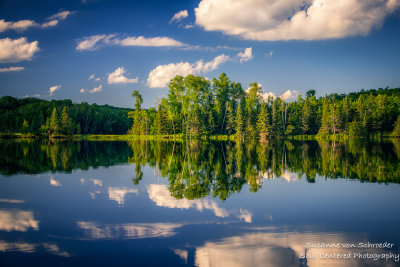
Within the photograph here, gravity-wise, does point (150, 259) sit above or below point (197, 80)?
below

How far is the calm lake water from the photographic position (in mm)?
6527

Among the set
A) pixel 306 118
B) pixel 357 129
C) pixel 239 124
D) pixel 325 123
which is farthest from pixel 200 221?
pixel 306 118

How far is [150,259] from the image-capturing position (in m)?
6.33

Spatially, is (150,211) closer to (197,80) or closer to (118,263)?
(118,263)

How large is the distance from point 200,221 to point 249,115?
6841cm

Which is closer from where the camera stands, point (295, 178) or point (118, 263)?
point (118, 263)

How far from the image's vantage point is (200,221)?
8609 millimetres

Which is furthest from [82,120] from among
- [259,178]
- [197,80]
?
[259,178]

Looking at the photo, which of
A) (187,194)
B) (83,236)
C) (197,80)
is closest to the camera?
(83,236)

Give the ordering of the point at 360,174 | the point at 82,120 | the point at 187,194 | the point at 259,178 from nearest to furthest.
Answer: the point at 187,194
the point at 259,178
the point at 360,174
the point at 82,120

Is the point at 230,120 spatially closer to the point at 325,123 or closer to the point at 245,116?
the point at 245,116

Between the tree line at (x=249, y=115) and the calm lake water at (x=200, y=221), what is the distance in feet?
193

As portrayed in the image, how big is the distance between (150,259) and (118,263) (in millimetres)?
653

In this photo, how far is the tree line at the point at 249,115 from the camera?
7425 centimetres
